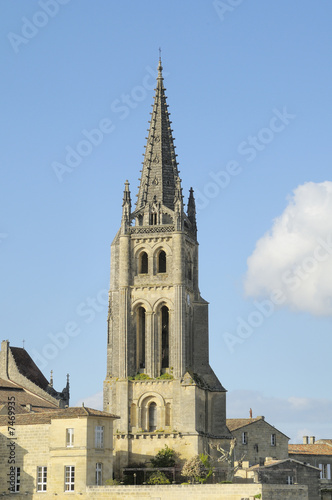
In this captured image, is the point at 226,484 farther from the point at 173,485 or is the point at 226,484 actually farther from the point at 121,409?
the point at 121,409

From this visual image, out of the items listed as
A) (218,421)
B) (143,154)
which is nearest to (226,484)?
(218,421)

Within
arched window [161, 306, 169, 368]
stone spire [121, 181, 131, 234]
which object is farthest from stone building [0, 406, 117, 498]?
stone spire [121, 181, 131, 234]

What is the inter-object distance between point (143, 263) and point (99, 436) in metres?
16.8

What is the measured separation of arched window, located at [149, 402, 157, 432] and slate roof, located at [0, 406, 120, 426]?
7.17 m

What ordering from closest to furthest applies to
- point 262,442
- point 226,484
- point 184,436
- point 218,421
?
point 226,484, point 184,436, point 218,421, point 262,442

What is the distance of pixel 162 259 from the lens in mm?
78938

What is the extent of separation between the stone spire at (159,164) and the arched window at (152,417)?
1533cm

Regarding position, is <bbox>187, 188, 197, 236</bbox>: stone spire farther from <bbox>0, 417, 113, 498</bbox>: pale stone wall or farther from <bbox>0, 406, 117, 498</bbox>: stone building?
<bbox>0, 417, 113, 498</bbox>: pale stone wall

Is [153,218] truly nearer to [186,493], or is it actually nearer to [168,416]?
[168,416]

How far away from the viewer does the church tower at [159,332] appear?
243 feet

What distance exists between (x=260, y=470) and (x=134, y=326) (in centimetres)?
1392

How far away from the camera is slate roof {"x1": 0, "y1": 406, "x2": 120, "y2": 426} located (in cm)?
Answer: 6569

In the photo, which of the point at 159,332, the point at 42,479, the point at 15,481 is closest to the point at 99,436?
the point at 42,479

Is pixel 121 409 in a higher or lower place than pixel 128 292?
lower
